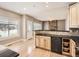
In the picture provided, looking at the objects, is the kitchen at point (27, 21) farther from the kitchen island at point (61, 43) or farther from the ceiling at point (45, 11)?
the kitchen island at point (61, 43)

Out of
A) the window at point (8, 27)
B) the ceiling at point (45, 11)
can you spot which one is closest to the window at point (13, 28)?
the window at point (8, 27)

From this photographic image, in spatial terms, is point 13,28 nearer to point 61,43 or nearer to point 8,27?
point 8,27

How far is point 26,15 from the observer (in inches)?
54.5

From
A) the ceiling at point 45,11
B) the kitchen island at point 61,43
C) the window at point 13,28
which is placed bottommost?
the kitchen island at point 61,43

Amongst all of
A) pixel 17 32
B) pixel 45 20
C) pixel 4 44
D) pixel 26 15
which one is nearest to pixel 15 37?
pixel 17 32

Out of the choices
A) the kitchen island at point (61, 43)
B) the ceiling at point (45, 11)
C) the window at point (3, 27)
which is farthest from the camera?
the kitchen island at point (61, 43)

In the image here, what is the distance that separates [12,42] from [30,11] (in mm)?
464

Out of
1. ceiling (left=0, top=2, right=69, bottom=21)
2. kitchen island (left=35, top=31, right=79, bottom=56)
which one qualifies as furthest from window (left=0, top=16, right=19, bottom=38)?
kitchen island (left=35, top=31, right=79, bottom=56)

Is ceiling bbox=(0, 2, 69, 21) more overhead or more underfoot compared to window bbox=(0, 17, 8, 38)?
more overhead

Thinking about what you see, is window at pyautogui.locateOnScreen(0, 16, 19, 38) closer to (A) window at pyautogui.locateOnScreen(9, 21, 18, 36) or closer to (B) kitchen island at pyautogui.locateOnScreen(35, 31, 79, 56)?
(A) window at pyautogui.locateOnScreen(9, 21, 18, 36)

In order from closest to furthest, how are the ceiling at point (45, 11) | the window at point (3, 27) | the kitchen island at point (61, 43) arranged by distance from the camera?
the window at point (3, 27), the ceiling at point (45, 11), the kitchen island at point (61, 43)

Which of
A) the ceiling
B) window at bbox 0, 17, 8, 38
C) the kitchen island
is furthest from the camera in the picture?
the kitchen island

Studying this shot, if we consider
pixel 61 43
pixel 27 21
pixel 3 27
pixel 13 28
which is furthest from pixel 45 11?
pixel 61 43

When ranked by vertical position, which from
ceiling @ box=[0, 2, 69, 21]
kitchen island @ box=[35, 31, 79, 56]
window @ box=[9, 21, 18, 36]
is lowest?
kitchen island @ box=[35, 31, 79, 56]
